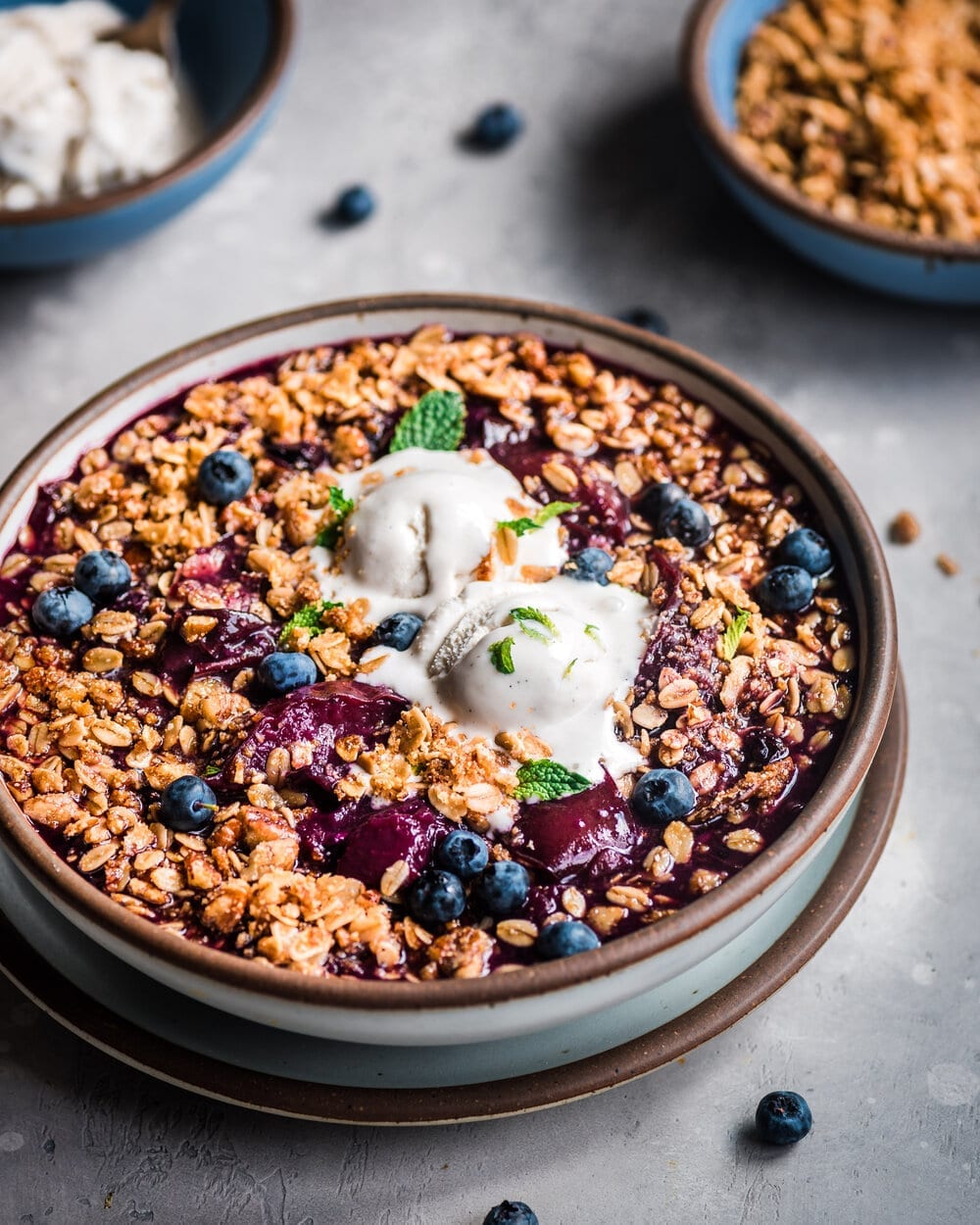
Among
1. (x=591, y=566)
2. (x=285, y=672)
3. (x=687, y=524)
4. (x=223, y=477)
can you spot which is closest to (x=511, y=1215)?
(x=285, y=672)

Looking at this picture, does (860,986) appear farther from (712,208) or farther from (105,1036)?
(712,208)

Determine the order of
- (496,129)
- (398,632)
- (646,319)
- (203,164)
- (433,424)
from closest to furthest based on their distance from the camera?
(398,632), (433,424), (203,164), (646,319), (496,129)

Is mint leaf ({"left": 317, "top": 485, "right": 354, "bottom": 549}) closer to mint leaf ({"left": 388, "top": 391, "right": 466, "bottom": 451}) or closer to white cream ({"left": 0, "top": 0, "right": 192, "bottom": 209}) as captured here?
mint leaf ({"left": 388, "top": 391, "right": 466, "bottom": 451})

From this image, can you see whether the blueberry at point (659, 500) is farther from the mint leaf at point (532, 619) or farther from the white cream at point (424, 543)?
the mint leaf at point (532, 619)

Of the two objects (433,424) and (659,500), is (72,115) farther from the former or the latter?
(659,500)

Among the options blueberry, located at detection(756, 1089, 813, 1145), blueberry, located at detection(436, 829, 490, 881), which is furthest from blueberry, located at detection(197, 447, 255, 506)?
blueberry, located at detection(756, 1089, 813, 1145)

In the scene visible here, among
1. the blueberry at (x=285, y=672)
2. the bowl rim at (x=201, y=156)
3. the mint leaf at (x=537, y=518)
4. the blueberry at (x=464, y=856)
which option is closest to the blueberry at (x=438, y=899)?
the blueberry at (x=464, y=856)
